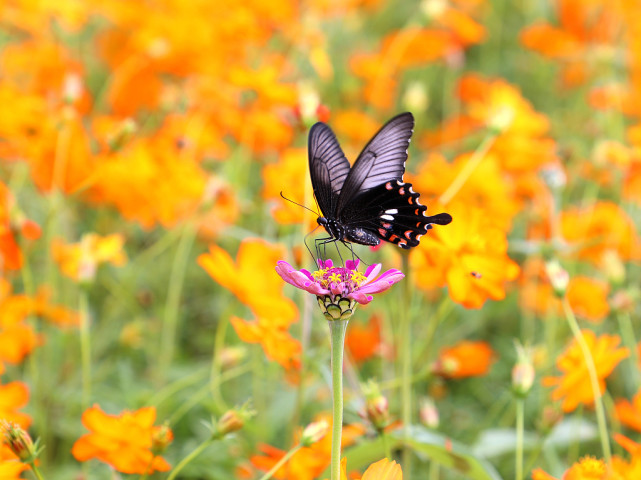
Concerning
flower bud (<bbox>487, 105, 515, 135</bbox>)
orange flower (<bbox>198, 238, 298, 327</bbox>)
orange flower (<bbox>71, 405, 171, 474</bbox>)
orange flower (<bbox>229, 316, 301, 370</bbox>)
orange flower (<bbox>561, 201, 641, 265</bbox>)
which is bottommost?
orange flower (<bbox>71, 405, 171, 474</bbox>)

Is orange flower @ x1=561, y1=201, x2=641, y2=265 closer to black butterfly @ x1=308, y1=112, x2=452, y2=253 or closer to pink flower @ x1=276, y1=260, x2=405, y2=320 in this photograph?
black butterfly @ x1=308, y1=112, x2=452, y2=253

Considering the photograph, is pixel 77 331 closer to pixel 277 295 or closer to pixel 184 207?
pixel 184 207

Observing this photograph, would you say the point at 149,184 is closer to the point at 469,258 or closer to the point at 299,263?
the point at 299,263

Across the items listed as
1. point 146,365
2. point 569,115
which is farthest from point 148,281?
point 569,115

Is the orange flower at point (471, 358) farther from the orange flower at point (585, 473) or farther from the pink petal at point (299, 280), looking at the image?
the pink petal at point (299, 280)

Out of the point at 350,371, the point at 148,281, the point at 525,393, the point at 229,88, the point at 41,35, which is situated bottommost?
the point at 525,393

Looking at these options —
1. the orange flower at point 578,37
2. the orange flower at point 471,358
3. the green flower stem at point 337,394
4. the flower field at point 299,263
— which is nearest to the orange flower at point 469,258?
the flower field at point 299,263

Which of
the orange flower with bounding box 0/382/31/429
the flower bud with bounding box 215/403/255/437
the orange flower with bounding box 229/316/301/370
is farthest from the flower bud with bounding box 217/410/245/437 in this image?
the orange flower with bounding box 0/382/31/429

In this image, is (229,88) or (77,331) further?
(229,88)
